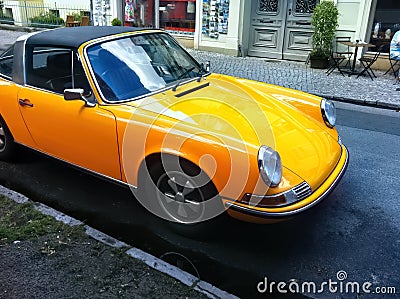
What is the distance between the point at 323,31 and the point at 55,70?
7.97 m

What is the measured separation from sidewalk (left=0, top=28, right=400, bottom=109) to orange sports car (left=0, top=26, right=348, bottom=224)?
158 inches

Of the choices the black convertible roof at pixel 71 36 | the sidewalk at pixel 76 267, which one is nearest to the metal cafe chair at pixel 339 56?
the black convertible roof at pixel 71 36

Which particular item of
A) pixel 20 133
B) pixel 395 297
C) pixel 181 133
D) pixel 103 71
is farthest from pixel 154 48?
pixel 395 297

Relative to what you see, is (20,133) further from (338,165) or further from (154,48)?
(338,165)

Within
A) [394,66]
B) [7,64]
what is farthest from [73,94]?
[394,66]

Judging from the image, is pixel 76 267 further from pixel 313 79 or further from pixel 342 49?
pixel 342 49

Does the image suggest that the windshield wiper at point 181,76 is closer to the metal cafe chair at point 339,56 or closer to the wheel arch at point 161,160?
the wheel arch at point 161,160

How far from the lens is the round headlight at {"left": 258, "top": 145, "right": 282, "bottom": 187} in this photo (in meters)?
2.59

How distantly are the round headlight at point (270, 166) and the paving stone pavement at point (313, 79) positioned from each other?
543 centimetres

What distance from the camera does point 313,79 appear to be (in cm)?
885

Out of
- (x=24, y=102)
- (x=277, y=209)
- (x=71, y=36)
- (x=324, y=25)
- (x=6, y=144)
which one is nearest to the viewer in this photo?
(x=277, y=209)

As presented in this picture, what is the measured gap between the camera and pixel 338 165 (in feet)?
10.6

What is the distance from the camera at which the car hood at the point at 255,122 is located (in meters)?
2.84

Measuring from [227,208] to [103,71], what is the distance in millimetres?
1659
